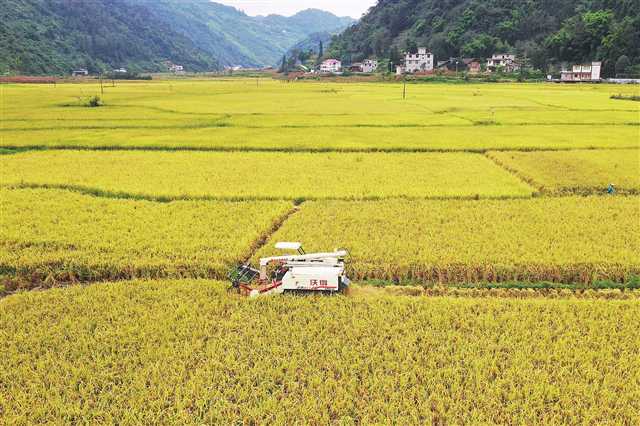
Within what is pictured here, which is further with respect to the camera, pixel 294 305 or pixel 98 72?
Answer: pixel 98 72

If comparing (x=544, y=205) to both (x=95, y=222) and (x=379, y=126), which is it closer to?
(x=95, y=222)

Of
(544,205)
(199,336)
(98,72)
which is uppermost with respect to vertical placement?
(98,72)

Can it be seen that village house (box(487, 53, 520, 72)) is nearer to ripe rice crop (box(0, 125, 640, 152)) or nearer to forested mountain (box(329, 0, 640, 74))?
forested mountain (box(329, 0, 640, 74))

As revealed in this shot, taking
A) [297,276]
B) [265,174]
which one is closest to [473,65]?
[265,174]

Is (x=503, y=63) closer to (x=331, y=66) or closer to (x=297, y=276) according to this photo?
(x=331, y=66)

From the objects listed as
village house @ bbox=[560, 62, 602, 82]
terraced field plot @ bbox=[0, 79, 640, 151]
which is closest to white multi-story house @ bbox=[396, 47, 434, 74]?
village house @ bbox=[560, 62, 602, 82]

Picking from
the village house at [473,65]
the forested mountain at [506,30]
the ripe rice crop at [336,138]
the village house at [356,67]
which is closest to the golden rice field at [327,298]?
the ripe rice crop at [336,138]

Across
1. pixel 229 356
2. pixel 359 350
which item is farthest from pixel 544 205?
pixel 229 356
